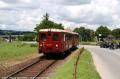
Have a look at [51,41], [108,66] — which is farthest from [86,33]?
[108,66]

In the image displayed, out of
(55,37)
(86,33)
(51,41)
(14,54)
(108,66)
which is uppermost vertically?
(86,33)

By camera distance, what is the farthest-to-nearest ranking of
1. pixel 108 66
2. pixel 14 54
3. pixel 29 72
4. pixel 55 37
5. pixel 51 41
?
pixel 14 54 → pixel 55 37 → pixel 51 41 → pixel 108 66 → pixel 29 72

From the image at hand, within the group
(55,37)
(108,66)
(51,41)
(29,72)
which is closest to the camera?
(29,72)

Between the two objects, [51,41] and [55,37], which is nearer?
[51,41]

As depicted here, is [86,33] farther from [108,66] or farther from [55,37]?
[108,66]

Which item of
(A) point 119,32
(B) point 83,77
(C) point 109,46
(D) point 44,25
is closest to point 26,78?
(B) point 83,77

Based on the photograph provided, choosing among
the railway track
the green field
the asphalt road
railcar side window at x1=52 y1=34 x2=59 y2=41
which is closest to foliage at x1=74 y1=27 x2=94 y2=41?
the green field

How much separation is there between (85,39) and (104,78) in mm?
→ 146739

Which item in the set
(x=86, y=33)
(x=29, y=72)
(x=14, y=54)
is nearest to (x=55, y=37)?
(x=14, y=54)

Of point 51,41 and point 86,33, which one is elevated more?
point 86,33

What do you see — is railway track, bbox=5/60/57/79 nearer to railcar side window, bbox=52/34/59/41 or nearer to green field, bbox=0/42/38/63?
green field, bbox=0/42/38/63

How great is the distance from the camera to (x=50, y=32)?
128 ft

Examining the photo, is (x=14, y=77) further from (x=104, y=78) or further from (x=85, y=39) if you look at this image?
(x=85, y=39)

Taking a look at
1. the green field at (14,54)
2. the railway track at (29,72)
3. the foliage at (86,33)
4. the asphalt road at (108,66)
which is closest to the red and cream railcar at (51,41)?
the green field at (14,54)
